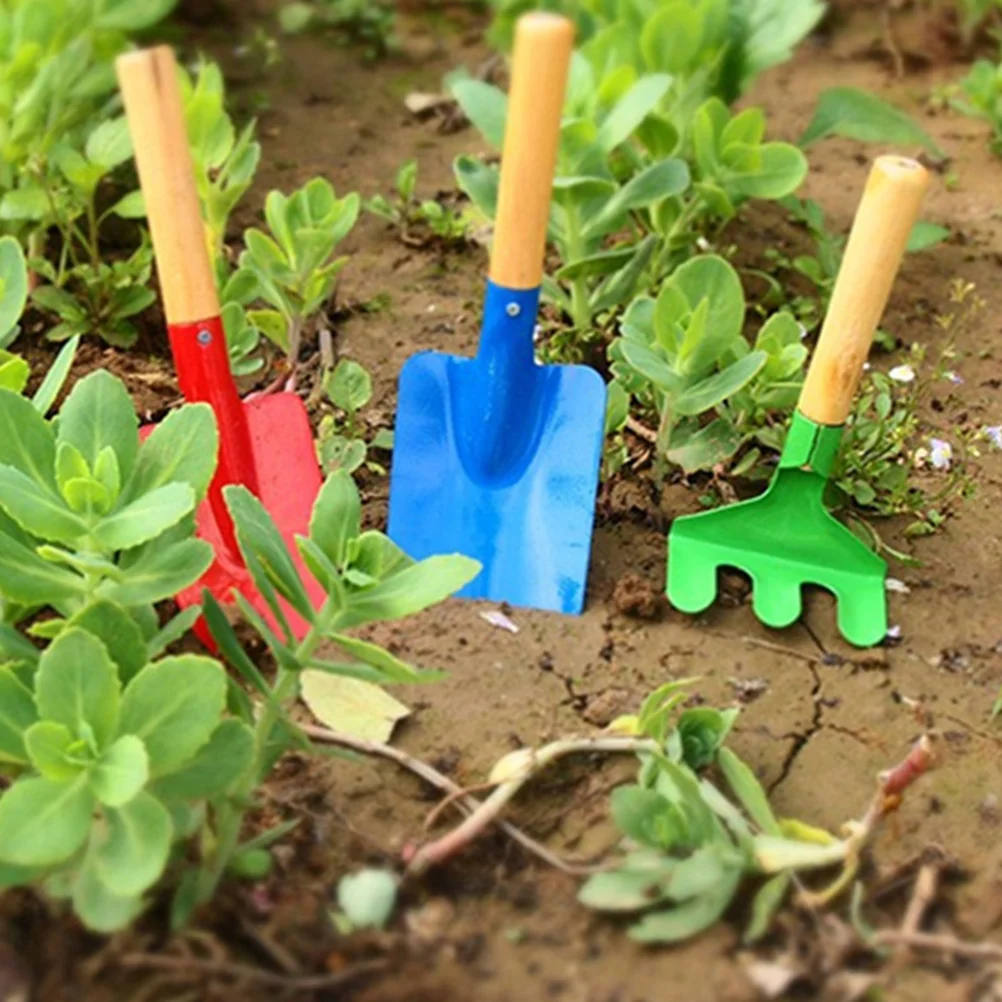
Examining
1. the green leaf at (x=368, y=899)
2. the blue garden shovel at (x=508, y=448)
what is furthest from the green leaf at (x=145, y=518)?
the blue garden shovel at (x=508, y=448)

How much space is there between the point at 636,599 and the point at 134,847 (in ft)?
2.60

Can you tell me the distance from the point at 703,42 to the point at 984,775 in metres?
1.37

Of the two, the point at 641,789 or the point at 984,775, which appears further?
the point at 984,775

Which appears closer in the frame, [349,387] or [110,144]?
Answer: [349,387]

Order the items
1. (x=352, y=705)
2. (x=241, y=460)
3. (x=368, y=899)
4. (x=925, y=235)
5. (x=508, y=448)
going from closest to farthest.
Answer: (x=368, y=899), (x=352, y=705), (x=241, y=460), (x=508, y=448), (x=925, y=235)

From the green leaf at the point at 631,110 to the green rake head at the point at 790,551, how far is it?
1.86 feet

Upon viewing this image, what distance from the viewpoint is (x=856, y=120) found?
8.59 ft

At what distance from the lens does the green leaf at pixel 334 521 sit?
1532 millimetres

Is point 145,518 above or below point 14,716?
above

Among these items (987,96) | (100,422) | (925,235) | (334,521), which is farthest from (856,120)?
(100,422)

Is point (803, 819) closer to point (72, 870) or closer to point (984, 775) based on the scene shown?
point (984, 775)

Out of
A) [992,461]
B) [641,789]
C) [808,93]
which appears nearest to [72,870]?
[641,789]

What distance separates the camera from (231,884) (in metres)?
1.41

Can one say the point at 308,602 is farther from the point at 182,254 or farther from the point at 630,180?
the point at 630,180
